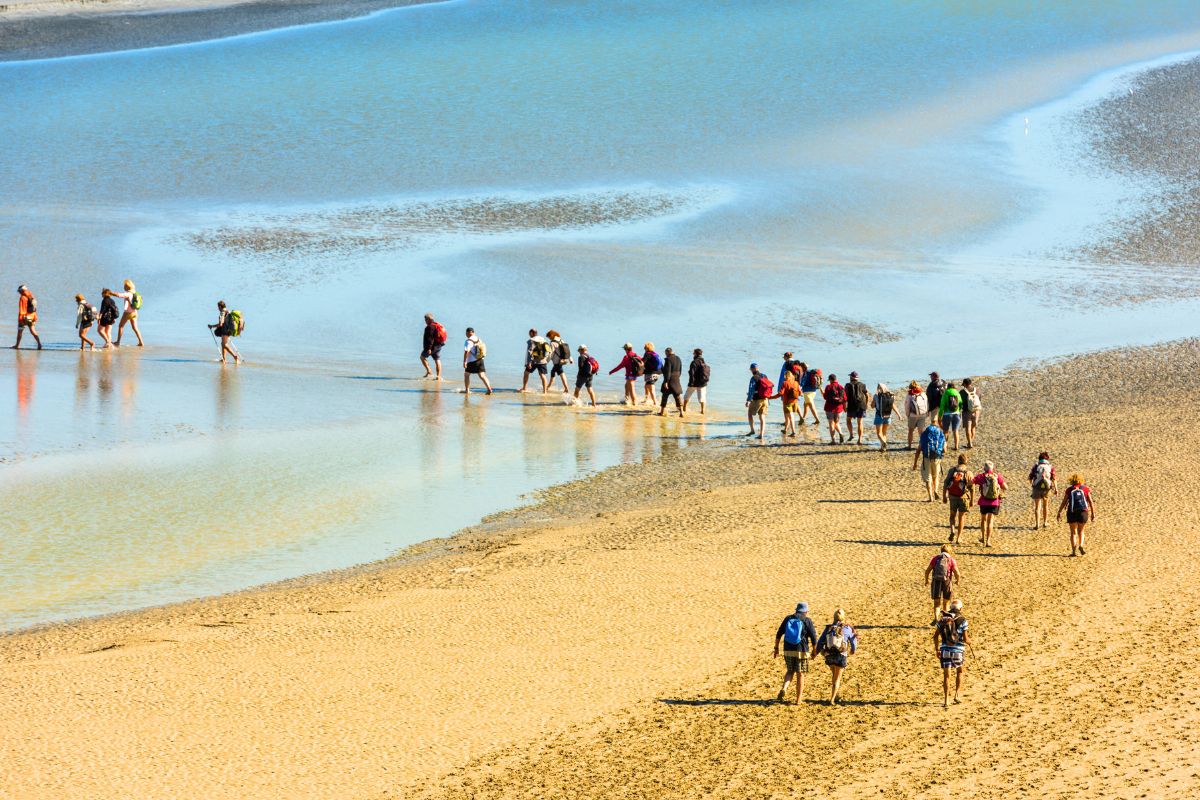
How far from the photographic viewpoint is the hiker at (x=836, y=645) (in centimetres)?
1498

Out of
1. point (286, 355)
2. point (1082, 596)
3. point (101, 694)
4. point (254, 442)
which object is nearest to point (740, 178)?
point (286, 355)

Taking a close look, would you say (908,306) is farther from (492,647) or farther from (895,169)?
(492,647)

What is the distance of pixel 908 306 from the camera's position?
120 ft

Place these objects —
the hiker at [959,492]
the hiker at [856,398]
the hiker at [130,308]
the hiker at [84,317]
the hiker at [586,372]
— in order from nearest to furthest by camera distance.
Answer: the hiker at [959,492] < the hiker at [856,398] < the hiker at [586,372] < the hiker at [84,317] < the hiker at [130,308]

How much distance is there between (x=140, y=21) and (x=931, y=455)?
52985mm

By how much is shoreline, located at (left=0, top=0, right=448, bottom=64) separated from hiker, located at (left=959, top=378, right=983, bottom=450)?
1845 inches

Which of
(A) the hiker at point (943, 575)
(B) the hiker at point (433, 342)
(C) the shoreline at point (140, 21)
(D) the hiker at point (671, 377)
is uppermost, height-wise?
(C) the shoreline at point (140, 21)

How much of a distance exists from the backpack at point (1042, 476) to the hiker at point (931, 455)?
1.69 meters

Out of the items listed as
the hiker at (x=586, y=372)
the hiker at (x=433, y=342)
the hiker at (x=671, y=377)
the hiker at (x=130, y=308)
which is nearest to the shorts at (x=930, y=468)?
the hiker at (x=671, y=377)

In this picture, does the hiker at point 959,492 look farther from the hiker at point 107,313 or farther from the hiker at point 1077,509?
the hiker at point 107,313

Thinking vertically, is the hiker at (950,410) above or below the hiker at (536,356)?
below

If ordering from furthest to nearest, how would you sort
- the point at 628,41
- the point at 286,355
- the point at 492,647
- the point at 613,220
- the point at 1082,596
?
the point at 628,41 < the point at 613,220 < the point at 286,355 < the point at 1082,596 < the point at 492,647

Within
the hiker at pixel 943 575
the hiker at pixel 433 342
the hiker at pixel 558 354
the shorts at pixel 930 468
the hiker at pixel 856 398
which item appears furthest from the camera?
the hiker at pixel 433 342

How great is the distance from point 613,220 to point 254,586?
2590 cm
